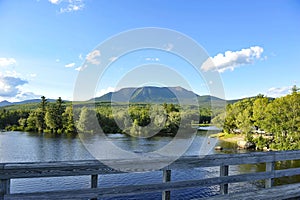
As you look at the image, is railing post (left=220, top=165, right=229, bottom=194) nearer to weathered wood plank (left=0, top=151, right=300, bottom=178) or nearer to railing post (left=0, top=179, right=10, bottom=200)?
weathered wood plank (left=0, top=151, right=300, bottom=178)

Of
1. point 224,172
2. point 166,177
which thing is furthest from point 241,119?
point 166,177

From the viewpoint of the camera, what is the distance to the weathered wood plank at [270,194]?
306 centimetres

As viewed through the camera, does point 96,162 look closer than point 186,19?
Yes

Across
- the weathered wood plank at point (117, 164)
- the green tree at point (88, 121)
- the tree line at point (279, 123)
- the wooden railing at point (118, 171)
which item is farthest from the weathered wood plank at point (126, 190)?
the tree line at point (279, 123)

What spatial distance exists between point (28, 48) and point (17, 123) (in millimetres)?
48776

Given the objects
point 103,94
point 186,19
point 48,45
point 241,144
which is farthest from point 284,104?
point 103,94

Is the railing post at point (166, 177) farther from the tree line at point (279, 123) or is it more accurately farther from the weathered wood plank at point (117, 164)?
the tree line at point (279, 123)

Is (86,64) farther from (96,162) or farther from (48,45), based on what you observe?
(48,45)

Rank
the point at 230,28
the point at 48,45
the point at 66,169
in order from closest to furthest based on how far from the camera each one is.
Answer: the point at 66,169, the point at 48,45, the point at 230,28

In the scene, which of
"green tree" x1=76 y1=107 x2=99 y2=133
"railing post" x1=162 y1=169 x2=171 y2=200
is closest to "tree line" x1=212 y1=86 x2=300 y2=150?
"green tree" x1=76 y1=107 x2=99 y2=133

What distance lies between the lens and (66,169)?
2.33 meters

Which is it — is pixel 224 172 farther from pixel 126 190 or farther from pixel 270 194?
pixel 126 190

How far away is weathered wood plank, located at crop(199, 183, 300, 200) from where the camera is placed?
3058mm

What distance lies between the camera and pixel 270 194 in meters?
3.28
